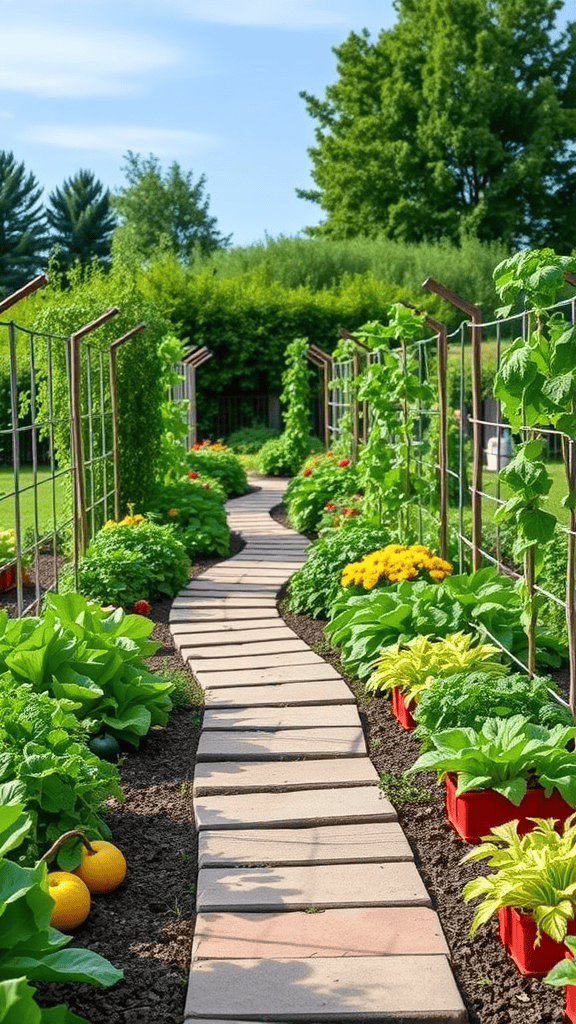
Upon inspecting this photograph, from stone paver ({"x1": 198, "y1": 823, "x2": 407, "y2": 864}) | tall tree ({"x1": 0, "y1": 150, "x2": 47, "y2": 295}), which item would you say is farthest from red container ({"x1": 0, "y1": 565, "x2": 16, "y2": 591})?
tall tree ({"x1": 0, "y1": 150, "x2": 47, "y2": 295})

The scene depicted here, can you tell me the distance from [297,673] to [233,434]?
653 inches

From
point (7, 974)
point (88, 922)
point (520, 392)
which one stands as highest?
point (520, 392)

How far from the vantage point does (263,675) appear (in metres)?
5.34

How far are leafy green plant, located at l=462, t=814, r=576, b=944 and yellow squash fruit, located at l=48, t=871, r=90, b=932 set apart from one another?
1.04m

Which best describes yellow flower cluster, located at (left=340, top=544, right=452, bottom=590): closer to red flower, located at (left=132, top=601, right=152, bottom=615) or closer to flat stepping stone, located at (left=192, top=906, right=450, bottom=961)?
red flower, located at (left=132, top=601, right=152, bottom=615)

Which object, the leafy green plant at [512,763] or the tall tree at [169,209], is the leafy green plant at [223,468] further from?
the tall tree at [169,209]

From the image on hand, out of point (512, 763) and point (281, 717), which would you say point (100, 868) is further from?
point (281, 717)

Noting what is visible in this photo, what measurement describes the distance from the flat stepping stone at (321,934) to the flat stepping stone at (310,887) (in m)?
0.03

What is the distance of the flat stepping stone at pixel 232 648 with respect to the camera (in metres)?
5.76

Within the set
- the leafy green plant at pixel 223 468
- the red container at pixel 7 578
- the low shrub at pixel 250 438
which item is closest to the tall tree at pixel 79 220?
the low shrub at pixel 250 438

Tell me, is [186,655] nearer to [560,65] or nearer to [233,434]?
[233,434]

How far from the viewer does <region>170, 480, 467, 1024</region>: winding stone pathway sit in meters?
2.52

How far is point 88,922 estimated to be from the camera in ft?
9.57

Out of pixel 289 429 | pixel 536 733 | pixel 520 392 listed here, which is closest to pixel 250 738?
pixel 536 733
